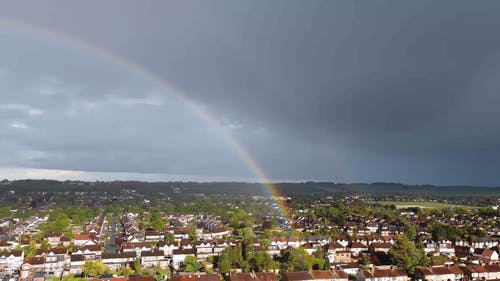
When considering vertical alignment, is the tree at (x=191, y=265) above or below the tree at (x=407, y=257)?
below

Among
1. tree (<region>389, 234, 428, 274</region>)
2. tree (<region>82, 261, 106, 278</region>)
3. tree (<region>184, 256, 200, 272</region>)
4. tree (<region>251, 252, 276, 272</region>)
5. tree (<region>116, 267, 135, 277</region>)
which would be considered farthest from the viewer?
tree (<region>389, 234, 428, 274</region>)

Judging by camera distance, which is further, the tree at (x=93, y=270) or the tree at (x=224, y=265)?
the tree at (x=224, y=265)

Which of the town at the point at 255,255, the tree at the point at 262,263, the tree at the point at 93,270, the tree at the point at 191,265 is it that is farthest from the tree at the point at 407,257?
the tree at the point at 93,270

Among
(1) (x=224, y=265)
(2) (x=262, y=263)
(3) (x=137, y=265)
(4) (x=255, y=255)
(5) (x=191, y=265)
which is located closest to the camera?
(1) (x=224, y=265)

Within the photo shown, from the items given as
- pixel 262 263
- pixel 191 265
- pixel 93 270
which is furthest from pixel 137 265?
pixel 262 263

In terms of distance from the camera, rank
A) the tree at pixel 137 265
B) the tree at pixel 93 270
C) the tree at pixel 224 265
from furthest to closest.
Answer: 1. the tree at pixel 137 265
2. the tree at pixel 224 265
3. the tree at pixel 93 270

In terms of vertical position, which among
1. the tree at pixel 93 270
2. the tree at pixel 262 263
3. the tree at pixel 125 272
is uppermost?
the tree at pixel 262 263

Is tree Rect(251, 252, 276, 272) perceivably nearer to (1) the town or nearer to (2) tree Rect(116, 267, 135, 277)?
(1) the town

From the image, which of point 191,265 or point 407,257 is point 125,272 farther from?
point 407,257

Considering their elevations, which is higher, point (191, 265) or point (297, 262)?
point (297, 262)

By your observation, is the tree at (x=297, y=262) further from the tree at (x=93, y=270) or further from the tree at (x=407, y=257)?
the tree at (x=93, y=270)

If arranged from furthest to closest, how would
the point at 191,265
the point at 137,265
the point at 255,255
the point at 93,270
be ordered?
the point at 137,265 → the point at 255,255 → the point at 191,265 → the point at 93,270

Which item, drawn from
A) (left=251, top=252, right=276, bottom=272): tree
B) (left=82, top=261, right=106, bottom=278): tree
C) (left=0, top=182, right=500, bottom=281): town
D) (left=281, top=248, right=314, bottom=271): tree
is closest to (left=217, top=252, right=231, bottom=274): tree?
(left=0, top=182, right=500, bottom=281): town
